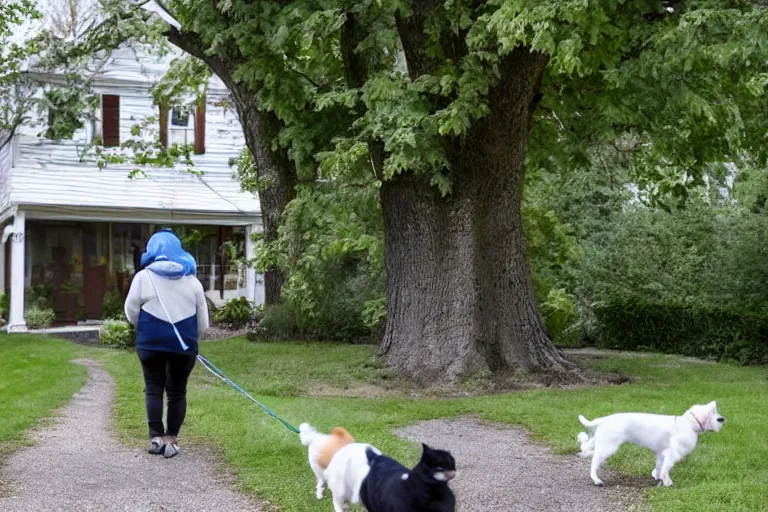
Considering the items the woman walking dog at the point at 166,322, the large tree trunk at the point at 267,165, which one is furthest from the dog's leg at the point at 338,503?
the large tree trunk at the point at 267,165

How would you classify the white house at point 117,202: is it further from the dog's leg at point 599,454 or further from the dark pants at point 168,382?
the dog's leg at point 599,454

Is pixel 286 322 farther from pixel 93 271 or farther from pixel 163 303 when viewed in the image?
pixel 163 303

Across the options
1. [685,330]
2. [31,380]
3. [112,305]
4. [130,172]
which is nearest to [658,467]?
[31,380]

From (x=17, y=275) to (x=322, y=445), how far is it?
67.5ft

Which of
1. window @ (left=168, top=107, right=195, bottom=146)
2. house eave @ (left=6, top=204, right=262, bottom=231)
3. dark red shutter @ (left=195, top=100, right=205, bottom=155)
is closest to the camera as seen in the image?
house eave @ (left=6, top=204, right=262, bottom=231)

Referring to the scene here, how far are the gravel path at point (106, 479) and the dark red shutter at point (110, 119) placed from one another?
703 inches

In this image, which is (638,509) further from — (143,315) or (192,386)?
(192,386)

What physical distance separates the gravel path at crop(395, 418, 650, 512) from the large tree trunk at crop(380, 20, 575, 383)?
404 centimetres

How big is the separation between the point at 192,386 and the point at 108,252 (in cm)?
1510

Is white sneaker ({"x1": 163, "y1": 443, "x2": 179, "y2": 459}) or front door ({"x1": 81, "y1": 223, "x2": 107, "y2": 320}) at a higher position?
front door ({"x1": 81, "y1": 223, "x2": 107, "y2": 320})

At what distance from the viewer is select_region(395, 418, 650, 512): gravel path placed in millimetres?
7535

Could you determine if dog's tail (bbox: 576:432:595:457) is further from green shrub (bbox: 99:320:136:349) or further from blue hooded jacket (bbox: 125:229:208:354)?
green shrub (bbox: 99:320:136:349)

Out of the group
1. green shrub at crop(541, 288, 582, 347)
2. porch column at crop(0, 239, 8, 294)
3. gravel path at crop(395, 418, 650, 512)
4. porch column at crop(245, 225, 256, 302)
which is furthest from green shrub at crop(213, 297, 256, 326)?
gravel path at crop(395, 418, 650, 512)

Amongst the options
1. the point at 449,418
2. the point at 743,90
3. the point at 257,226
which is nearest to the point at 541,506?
the point at 449,418
